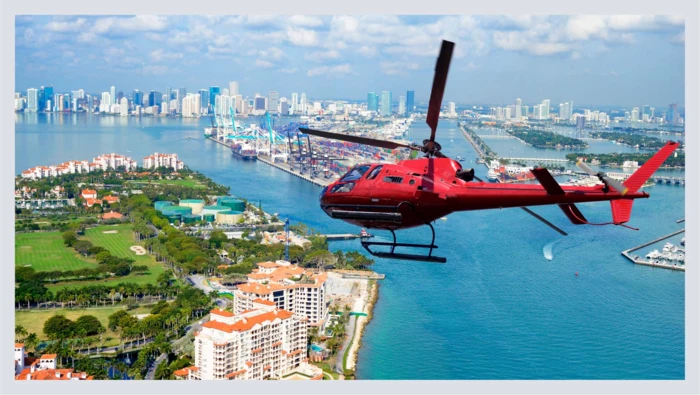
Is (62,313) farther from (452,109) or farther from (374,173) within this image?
(452,109)

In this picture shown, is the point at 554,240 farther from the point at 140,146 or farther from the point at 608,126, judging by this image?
the point at 608,126

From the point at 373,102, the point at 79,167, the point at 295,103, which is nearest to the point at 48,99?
the point at 295,103

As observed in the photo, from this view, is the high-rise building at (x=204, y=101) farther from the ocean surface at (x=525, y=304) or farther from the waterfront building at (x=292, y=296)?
the waterfront building at (x=292, y=296)

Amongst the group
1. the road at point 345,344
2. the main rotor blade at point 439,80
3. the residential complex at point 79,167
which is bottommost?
the road at point 345,344

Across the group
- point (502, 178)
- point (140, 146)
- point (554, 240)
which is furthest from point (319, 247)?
point (140, 146)

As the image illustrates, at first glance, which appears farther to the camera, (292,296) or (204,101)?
(204,101)

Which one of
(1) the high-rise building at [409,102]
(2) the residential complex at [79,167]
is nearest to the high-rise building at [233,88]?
(1) the high-rise building at [409,102]
